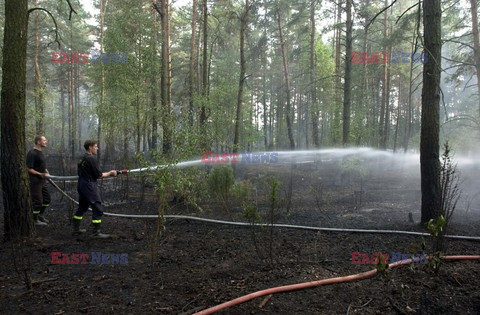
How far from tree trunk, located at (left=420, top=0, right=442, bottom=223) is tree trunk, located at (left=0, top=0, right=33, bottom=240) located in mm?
7206

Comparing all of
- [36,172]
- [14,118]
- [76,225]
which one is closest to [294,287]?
[76,225]

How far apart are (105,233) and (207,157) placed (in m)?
3.60

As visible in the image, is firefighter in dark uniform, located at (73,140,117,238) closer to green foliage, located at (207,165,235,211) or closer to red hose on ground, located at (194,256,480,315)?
green foliage, located at (207,165,235,211)

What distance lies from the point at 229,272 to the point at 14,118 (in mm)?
4180

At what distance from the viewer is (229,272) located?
3.94m

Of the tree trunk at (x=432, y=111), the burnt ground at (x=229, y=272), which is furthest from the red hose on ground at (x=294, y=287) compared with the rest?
the tree trunk at (x=432, y=111)

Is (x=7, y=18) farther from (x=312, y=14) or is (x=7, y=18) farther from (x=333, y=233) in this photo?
(x=312, y=14)

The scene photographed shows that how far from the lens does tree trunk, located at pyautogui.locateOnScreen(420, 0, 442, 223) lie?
19.0ft

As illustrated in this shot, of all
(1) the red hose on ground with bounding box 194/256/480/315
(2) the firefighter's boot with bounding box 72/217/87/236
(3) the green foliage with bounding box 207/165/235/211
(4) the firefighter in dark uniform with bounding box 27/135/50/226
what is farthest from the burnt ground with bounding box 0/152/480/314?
(3) the green foliage with bounding box 207/165/235/211

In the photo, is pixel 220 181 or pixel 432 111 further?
pixel 220 181

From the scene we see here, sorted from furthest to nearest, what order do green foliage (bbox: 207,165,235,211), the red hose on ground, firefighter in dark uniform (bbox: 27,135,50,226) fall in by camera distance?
green foliage (bbox: 207,165,235,211)
firefighter in dark uniform (bbox: 27,135,50,226)
the red hose on ground

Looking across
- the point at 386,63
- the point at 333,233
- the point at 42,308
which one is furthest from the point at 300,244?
the point at 386,63

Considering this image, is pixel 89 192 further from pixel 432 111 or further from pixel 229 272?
pixel 432 111

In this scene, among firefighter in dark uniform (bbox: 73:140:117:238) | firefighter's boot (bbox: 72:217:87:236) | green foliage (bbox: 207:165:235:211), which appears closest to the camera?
firefighter in dark uniform (bbox: 73:140:117:238)
